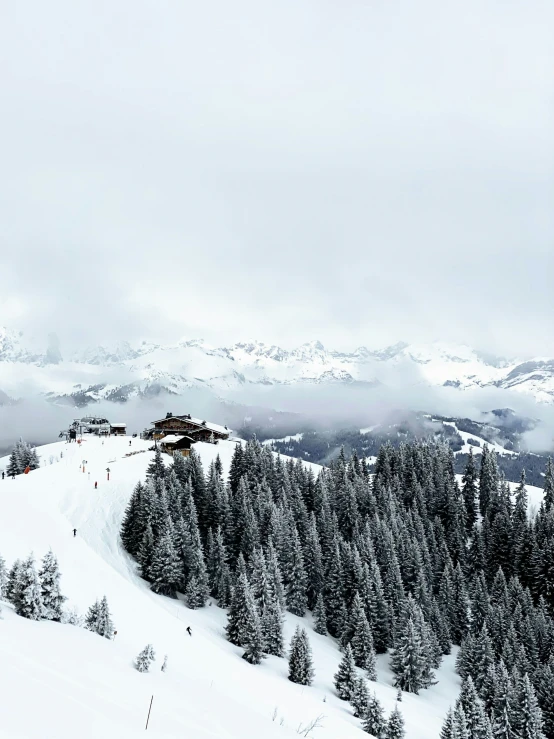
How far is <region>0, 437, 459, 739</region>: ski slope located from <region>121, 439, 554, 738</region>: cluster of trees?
349cm

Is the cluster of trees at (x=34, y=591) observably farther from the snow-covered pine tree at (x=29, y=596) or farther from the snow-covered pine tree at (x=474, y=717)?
the snow-covered pine tree at (x=474, y=717)

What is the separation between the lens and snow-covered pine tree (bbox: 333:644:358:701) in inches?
1608

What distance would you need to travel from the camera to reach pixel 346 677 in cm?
4172

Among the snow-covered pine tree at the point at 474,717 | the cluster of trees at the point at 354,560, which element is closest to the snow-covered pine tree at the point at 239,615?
the cluster of trees at the point at 354,560

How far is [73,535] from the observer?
49.6 metres

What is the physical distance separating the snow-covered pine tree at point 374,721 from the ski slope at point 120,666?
85cm

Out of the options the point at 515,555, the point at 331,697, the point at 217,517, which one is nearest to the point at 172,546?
the point at 217,517

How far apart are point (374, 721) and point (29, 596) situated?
90.3 feet

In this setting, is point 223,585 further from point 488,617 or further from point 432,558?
point 432,558

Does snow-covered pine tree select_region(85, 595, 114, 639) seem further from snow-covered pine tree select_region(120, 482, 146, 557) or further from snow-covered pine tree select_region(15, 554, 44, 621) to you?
snow-covered pine tree select_region(120, 482, 146, 557)

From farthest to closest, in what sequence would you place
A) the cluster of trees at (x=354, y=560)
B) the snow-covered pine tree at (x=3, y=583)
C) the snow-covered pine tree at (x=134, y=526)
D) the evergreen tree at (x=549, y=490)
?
the evergreen tree at (x=549, y=490) < the snow-covered pine tree at (x=134, y=526) < the cluster of trees at (x=354, y=560) < the snow-covered pine tree at (x=3, y=583)

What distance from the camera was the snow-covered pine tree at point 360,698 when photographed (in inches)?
1452

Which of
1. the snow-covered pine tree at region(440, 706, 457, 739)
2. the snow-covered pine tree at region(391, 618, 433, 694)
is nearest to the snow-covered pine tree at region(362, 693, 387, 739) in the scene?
the snow-covered pine tree at region(440, 706, 457, 739)

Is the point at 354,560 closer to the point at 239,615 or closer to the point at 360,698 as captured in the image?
the point at 239,615
